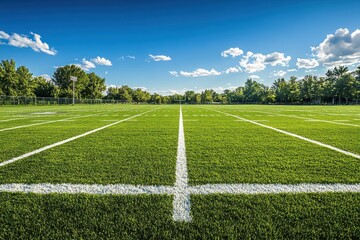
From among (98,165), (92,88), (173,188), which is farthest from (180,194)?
(92,88)

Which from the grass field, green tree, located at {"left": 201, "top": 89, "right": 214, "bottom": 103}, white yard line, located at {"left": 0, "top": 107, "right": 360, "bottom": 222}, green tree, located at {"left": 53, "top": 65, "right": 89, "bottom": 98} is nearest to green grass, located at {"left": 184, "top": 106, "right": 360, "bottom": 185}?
the grass field

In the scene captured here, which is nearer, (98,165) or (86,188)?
(86,188)

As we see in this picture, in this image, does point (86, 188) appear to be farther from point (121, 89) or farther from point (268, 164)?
point (121, 89)

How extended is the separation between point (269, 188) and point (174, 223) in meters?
1.05

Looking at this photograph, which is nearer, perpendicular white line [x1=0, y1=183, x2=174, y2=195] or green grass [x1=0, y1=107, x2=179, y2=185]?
perpendicular white line [x1=0, y1=183, x2=174, y2=195]

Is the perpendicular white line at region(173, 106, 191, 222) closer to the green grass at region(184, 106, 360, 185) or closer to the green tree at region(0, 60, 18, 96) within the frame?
the green grass at region(184, 106, 360, 185)

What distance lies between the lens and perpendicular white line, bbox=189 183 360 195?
77.7 inches

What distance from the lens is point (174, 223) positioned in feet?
4.98

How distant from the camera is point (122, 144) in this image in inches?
161

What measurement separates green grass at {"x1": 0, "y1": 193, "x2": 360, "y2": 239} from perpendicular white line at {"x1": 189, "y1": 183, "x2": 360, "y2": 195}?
0.10 metres

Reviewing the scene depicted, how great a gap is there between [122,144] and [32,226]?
261cm

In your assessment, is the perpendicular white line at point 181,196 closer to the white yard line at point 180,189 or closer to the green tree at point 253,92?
the white yard line at point 180,189

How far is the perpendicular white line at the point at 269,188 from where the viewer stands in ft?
6.47

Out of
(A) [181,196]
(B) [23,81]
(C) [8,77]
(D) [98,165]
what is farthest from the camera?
(B) [23,81]
